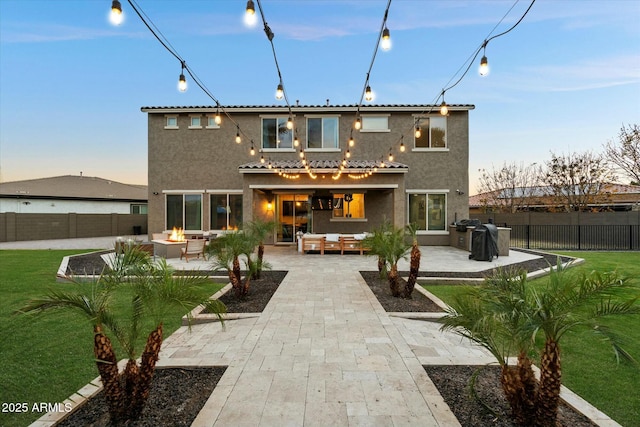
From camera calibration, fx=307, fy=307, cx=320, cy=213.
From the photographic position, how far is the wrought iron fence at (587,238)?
632 inches

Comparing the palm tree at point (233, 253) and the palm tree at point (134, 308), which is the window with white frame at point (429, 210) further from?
the palm tree at point (134, 308)

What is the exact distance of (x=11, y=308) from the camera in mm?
5754

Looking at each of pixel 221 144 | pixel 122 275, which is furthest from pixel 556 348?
pixel 221 144

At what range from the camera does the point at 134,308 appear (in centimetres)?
279

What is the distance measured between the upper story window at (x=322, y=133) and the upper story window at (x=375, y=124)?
1477 millimetres

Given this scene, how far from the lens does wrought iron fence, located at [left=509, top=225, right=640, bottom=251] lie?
16047mm

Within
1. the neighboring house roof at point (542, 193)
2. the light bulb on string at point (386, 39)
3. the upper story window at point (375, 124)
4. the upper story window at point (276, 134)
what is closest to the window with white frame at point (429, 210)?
the upper story window at point (375, 124)

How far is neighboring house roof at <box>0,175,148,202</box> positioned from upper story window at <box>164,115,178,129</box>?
13.8 m

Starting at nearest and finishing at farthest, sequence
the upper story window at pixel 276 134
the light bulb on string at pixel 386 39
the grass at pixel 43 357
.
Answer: the grass at pixel 43 357 → the light bulb on string at pixel 386 39 → the upper story window at pixel 276 134

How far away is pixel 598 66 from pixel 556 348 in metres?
18.3

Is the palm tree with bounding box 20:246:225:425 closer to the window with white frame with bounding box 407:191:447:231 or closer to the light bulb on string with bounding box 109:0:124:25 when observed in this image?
the light bulb on string with bounding box 109:0:124:25

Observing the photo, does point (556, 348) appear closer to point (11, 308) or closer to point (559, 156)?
point (11, 308)

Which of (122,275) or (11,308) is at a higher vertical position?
(122,275)

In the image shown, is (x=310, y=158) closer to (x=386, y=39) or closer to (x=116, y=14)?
(x=386, y=39)
